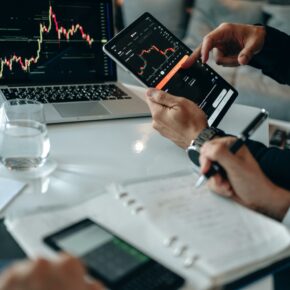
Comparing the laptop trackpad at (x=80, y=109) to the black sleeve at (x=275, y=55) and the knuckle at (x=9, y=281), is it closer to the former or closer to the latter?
the black sleeve at (x=275, y=55)

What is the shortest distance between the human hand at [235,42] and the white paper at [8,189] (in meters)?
0.57

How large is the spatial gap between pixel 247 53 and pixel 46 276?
34.2 inches

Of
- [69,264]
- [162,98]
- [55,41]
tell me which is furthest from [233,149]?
[55,41]

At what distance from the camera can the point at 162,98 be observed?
967 millimetres

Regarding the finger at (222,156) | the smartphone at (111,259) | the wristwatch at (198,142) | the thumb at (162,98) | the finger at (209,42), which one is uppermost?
the finger at (209,42)

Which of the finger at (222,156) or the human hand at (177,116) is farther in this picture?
the human hand at (177,116)

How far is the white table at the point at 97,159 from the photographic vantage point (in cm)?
76

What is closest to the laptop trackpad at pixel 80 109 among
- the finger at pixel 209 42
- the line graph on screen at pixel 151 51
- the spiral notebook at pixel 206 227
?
the line graph on screen at pixel 151 51

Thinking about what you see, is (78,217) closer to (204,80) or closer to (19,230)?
(19,230)

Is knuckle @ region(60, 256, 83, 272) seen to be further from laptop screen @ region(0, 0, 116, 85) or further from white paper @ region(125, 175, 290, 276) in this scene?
laptop screen @ region(0, 0, 116, 85)

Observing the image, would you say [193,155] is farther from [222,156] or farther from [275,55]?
[275,55]

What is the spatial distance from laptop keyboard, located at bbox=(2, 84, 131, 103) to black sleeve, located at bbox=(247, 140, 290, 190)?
1.57 ft

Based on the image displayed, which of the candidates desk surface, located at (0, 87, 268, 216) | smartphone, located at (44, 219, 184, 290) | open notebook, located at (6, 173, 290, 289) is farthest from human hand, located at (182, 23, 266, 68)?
smartphone, located at (44, 219, 184, 290)

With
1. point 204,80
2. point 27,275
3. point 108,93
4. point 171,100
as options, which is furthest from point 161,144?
point 27,275
